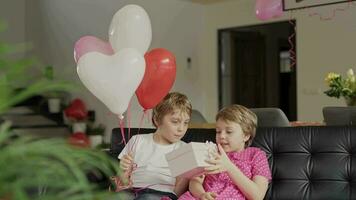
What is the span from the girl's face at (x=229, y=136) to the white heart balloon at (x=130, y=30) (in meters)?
0.54

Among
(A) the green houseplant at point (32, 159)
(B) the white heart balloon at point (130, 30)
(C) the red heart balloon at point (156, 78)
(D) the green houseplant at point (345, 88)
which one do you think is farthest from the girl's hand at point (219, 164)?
(D) the green houseplant at point (345, 88)

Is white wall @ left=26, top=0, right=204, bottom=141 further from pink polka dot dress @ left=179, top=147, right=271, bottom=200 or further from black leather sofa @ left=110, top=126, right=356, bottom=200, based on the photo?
pink polka dot dress @ left=179, top=147, right=271, bottom=200

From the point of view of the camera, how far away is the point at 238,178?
1.70 meters

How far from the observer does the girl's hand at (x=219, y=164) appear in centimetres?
166

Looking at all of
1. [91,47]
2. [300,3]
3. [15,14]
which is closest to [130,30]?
[91,47]

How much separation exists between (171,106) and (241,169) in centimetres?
39

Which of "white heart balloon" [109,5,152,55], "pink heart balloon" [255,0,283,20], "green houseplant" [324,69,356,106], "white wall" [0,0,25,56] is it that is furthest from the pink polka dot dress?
"white wall" [0,0,25,56]

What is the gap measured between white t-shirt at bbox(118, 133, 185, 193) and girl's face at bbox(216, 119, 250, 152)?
232 millimetres

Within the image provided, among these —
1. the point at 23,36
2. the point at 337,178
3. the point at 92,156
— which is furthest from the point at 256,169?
the point at 23,36

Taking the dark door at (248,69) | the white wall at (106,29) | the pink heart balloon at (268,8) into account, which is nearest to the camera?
the pink heart balloon at (268,8)

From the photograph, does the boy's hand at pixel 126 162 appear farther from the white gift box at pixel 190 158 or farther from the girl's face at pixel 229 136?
the girl's face at pixel 229 136

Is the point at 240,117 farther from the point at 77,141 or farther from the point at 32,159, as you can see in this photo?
the point at 32,159

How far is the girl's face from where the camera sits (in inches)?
70.8

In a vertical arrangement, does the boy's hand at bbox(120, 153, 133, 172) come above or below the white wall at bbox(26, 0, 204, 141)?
→ below
